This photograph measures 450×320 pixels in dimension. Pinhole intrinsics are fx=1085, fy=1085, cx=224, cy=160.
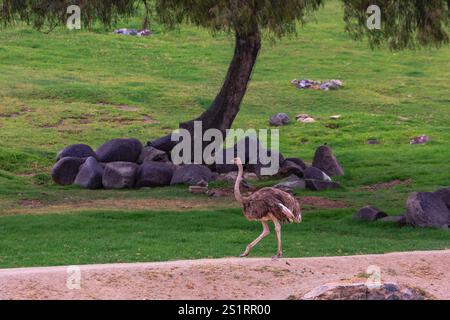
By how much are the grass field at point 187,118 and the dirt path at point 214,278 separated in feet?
9.54

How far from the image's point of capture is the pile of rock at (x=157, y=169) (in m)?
25.1

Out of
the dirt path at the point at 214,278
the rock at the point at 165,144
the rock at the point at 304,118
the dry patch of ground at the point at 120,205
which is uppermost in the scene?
the dirt path at the point at 214,278

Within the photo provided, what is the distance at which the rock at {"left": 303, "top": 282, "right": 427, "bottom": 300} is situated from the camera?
12055 millimetres

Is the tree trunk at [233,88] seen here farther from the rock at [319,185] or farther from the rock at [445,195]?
the rock at [445,195]

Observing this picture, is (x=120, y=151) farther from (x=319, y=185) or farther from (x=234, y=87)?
(x=319, y=185)

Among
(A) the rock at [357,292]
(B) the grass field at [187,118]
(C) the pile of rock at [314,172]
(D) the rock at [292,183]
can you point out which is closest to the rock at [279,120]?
(B) the grass field at [187,118]

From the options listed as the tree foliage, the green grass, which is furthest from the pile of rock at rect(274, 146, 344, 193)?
the tree foliage

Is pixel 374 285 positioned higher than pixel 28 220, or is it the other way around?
pixel 374 285

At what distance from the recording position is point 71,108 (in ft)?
121

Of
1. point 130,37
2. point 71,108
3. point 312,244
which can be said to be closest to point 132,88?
point 71,108

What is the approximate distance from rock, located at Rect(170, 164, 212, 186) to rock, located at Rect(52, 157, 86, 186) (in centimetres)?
247

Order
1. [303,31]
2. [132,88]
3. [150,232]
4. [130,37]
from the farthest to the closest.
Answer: [303,31]
[130,37]
[132,88]
[150,232]

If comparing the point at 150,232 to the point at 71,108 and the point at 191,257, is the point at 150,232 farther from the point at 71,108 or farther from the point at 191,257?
the point at 71,108

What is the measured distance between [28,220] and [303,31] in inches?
1508
